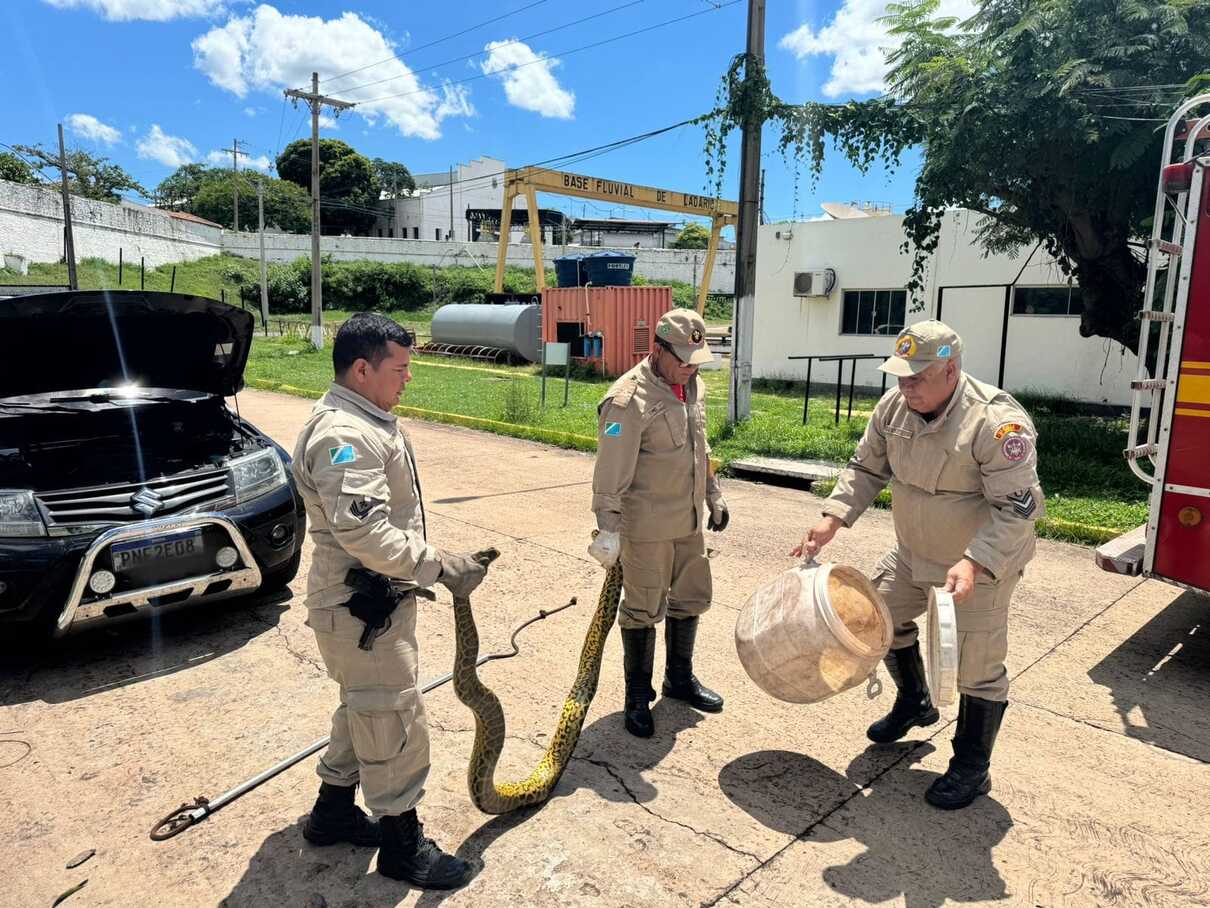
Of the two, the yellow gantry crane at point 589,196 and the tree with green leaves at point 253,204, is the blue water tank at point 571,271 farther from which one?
the tree with green leaves at point 253,204

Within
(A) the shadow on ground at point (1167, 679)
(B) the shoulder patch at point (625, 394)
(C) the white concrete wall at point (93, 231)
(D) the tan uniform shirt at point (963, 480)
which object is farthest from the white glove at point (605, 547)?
(C) the white concrete wall at point (93, 231)

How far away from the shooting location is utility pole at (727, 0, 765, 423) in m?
10.0

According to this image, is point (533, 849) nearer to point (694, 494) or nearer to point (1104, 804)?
point (694, 494)

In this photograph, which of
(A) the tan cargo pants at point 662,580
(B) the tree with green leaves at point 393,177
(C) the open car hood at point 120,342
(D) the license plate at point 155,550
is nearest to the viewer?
(A) the tan cargo pants at point 662,580

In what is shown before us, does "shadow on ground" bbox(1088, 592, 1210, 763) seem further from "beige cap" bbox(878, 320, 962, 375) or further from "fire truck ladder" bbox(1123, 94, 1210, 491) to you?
"beige cap" bbox(878, 320, 962, 375)

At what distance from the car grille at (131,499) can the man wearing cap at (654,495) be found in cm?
225

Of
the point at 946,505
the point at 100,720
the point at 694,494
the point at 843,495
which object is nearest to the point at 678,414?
the point at 694,494

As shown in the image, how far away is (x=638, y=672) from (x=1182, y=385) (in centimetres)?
307

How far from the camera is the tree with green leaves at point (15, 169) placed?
55406 mm

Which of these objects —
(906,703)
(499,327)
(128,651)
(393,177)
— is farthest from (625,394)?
(393,177)

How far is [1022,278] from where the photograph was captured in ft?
46.3

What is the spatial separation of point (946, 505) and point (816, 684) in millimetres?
825

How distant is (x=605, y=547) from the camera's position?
10.6ft

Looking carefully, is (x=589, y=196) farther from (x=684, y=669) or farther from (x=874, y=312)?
(x=684, y=669)
